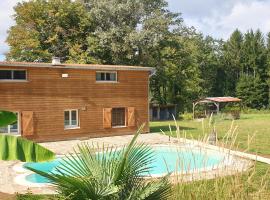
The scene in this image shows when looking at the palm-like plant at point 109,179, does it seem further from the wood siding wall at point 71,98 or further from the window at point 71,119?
the window at point 71,119

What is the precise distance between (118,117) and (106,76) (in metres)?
2.56

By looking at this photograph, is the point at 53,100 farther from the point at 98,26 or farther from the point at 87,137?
the point at 98,26

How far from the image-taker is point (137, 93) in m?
23.2

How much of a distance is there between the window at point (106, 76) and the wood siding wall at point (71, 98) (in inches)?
10.9

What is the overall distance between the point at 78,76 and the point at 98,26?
12.8 metres

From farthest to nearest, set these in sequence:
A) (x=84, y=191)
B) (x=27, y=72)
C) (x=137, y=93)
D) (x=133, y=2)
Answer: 1. (x=133, y=2)
2. (x=137, y=93)
3. (x=27, y=72)
4. (x=84, y=191)

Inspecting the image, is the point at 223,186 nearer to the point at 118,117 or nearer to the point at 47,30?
the point at 118,117

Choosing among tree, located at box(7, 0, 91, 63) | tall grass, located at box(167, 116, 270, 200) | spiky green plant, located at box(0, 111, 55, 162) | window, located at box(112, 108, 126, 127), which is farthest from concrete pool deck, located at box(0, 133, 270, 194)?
tree, located at box(7, 0, 91, 63)

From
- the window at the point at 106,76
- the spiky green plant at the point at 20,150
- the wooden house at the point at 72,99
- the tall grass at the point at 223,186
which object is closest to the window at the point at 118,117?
the wooden house at the point at 72,99

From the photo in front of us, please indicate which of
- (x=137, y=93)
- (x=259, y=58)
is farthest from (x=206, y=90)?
(x=137, y=93)

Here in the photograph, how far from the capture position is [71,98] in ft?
68.5

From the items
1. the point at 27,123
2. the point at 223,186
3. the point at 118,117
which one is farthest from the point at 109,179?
the point at 118,117

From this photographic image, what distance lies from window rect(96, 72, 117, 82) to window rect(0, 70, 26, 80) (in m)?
4.36

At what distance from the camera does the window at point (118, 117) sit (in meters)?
22.5
